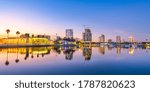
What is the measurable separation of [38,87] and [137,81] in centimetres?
253

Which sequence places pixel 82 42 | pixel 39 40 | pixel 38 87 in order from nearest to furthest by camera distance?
1. pixel 38 87
2. pixel 39 40
3. pixel 82 42

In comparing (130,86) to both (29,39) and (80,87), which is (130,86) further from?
(29,39)

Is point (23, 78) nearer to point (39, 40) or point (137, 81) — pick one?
point (137, 81)

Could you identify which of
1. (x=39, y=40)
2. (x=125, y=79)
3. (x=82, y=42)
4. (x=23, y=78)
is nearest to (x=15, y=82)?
(x=23, y=78)

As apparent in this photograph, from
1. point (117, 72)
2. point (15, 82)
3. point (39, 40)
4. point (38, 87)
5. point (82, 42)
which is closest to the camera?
point (38, 87)

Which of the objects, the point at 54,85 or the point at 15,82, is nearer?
the point at 54,85

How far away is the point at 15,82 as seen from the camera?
8328 mm

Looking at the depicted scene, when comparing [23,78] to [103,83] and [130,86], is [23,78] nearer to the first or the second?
[103,83]

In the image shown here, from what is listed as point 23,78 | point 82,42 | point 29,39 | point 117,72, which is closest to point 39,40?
point 29,39

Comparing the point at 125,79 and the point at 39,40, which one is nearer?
the point at 125,79

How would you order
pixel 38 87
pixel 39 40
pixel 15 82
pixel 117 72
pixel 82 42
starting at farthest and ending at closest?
pixel 82 42 < pixel 39 40 < pixel 117 72 < pixel 15 82 < pixel 38 87

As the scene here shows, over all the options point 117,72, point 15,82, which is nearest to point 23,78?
point 15,82

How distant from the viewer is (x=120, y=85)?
8.01 metres

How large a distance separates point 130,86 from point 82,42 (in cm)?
10226
